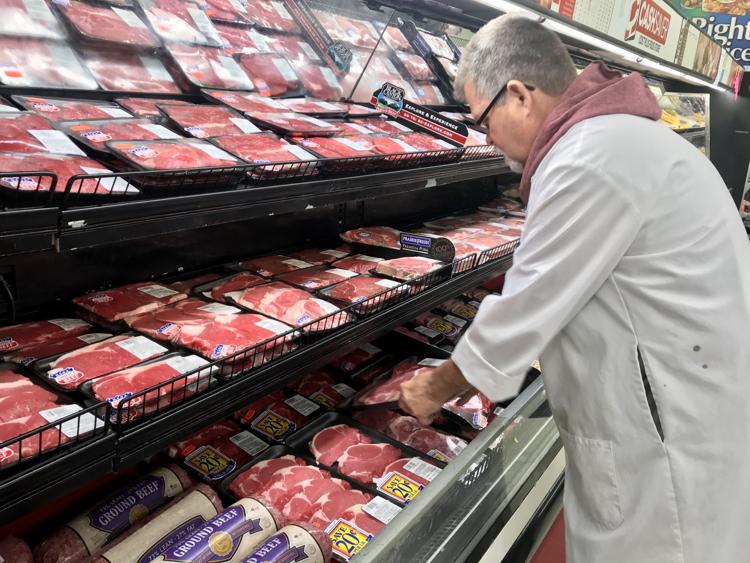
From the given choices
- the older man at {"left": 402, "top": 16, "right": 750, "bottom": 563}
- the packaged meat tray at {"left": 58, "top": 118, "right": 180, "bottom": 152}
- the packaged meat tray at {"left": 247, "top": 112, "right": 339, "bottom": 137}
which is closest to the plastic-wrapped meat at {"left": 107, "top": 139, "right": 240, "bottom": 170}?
the packaged meat tray at {"left": 58, "top": 118, "right": 180, "bottom": 152}

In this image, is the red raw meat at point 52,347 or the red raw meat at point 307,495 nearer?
the red raw meat at point 52,347

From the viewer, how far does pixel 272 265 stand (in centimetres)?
210

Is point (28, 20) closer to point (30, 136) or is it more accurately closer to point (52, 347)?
point (30, 136)

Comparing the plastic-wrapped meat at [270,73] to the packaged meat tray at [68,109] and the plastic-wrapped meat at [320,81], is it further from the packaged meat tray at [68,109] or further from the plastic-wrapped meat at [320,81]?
the packaged meat tray at [68,109]

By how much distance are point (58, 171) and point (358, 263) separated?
1.19 metres

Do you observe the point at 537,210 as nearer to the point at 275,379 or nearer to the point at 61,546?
the point at 275,379

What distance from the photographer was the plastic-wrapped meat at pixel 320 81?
231cm

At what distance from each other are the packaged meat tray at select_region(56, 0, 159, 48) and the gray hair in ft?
3.50

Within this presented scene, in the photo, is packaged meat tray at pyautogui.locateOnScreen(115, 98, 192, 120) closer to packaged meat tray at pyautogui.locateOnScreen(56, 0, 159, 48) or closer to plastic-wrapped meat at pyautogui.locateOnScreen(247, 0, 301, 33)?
packaged meat tray at pyautogui.locateOnScreen(56, 0, 159, 48)

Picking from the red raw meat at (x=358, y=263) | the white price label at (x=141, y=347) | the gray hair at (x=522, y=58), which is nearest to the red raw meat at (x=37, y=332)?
the white price label at (x=141, y=347)

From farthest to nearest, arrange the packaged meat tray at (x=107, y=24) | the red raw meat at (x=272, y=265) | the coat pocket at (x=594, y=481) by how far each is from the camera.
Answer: the red raw meat at (x=272, y=265) → the packaged meat tray at (x=107, y=24) → the coat pocket at (x=594, y=481)

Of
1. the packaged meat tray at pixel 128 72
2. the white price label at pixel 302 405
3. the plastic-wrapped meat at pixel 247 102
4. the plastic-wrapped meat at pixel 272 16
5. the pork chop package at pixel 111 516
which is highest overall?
the plastic-wrapped meat at pixel 272 16

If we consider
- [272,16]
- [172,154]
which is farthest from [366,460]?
[272,16]

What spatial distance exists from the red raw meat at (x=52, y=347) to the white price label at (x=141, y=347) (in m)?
0.08
